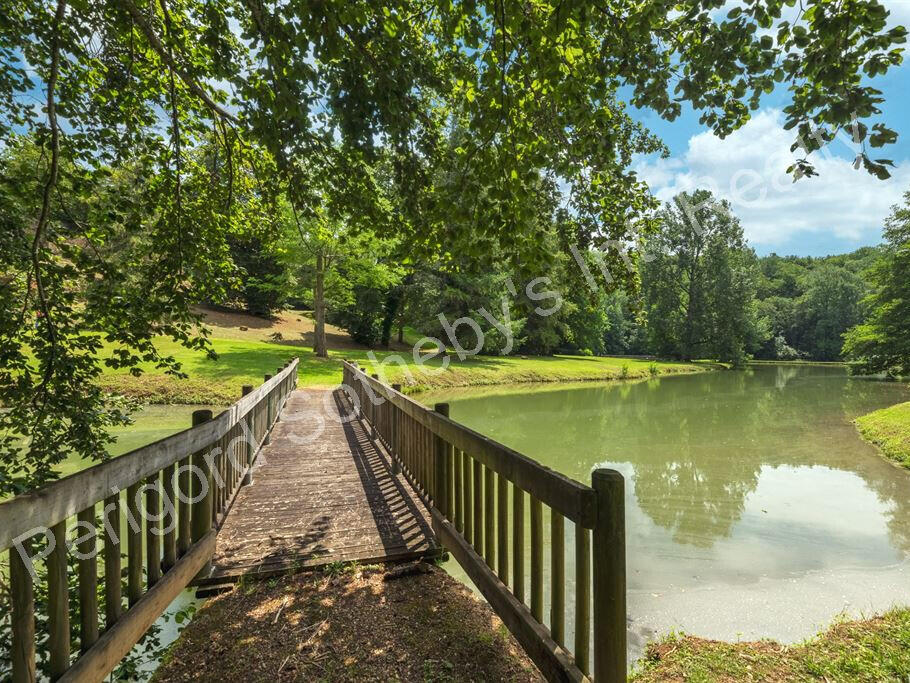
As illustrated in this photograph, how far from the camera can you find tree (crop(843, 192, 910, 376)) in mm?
22406

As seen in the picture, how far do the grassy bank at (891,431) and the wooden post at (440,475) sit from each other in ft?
31.4

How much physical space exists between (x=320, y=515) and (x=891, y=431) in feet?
42.2

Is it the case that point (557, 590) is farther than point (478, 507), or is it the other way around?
point (478, 507)

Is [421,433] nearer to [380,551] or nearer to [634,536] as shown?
[380,551]

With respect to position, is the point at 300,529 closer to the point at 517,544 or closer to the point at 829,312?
the point at 517,544

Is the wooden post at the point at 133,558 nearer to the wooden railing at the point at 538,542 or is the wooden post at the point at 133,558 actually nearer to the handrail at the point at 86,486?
the handrail at the point at 86,486

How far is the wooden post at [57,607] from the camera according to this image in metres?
1.53

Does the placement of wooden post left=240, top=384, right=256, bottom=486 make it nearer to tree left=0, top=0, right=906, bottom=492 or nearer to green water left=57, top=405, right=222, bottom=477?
tree left=0, top=0, right=906, bottom=492

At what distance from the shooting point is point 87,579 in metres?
1.73

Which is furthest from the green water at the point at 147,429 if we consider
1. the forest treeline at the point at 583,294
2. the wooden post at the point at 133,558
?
the wooden post at the point at 133,558

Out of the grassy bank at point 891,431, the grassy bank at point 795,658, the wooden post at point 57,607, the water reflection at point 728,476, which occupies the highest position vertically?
the wooden post at point 57,607

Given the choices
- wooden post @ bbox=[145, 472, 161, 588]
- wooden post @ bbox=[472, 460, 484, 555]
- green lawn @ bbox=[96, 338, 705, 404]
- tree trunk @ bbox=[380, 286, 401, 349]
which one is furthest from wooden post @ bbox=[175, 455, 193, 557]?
tree trunk @ bbox=[380, 286, 401, 349]

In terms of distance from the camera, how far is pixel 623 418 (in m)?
13.9

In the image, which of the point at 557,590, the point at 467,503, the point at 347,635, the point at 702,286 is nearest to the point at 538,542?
the point at 557,590
